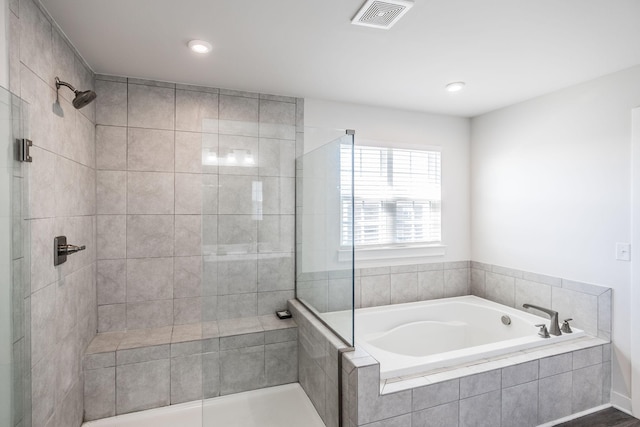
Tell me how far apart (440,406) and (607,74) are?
2698 mm

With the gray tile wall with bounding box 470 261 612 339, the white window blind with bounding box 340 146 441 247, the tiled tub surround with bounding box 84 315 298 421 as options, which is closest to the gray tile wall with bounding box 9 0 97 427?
the tiled tub surround with bounding box 84 315 298 421

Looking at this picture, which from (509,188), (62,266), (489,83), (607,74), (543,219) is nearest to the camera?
(62,266)

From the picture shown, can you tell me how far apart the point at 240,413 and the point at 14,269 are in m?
1.64

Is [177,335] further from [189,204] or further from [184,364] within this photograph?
[189,204]

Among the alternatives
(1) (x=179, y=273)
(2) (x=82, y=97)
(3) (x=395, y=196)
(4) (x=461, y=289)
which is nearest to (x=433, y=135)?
(3) (x=395, y=196)

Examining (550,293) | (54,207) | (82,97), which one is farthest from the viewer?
(550,293)

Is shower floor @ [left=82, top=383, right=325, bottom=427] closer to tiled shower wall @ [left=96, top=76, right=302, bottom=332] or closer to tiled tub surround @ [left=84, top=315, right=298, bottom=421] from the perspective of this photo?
tiled tub surround @ [left=84, top=315, right=298, bottom=421]

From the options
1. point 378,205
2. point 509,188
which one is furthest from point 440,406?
point 509,188

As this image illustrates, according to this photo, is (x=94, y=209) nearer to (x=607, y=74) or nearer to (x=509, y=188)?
(x=509, y=188)

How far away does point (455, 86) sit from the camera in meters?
2.78

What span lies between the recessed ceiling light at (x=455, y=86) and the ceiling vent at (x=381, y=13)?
113 centimetres

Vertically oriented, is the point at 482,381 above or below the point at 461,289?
below

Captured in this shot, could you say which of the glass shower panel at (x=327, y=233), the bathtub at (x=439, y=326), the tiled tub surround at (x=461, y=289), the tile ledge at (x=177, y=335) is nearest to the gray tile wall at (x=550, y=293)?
the tiled tub surround at (x=461, y=289)

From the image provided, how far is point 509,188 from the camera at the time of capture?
10.9 ft
